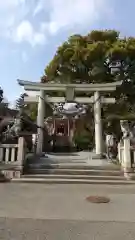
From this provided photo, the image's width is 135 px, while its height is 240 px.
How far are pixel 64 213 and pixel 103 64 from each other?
18234 millimetres

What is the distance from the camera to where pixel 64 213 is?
5871 millimetres

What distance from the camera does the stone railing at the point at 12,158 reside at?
1020 cm

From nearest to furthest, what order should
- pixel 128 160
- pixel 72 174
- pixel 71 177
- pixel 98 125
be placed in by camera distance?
pixel 71 177
pixel 72 174
pixel 128 160
pixel 98 125

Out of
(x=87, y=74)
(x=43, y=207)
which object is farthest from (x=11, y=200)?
(x=87, y=74)

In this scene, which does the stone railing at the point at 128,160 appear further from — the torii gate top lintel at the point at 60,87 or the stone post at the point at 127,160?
the torii gate top lintel at the point at 60,87

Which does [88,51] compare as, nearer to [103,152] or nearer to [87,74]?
[87,74]

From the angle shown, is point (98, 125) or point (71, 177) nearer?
point (71, 177)

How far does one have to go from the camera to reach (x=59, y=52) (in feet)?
77.1

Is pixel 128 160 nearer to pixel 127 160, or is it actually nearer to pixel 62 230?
pixel 127 160

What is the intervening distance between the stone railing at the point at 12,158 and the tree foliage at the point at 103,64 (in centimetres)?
1156

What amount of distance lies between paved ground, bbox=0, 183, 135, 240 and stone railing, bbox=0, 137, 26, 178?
4.65ft

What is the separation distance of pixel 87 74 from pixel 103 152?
8.91 meters

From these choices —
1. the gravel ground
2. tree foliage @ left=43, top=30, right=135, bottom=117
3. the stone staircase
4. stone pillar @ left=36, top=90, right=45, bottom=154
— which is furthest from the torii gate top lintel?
the gravel ground

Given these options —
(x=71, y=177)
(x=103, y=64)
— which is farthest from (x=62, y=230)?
(x=103, y=64)
